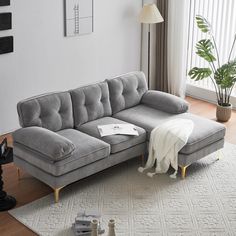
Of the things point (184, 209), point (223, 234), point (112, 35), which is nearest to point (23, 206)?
point (184, 209)

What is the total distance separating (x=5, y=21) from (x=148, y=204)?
2.62 meters

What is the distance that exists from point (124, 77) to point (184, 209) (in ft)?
6.13

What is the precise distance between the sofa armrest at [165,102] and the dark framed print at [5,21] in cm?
177

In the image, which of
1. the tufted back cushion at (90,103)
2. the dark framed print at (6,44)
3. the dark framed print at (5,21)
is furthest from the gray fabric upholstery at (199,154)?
the dark framed print at (5,21)

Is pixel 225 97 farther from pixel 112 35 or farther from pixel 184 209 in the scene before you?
pixel 184 209

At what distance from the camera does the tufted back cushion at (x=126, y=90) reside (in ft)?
19.9

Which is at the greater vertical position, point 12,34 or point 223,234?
point 12,34

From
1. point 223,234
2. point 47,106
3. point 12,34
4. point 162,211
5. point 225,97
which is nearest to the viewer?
point 223,234

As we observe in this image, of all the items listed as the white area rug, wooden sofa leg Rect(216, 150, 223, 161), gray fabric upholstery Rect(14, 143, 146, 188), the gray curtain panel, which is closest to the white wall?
the gray curtain panel

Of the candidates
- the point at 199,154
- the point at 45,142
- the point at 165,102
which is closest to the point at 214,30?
the point at 165,102

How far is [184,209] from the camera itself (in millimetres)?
4988

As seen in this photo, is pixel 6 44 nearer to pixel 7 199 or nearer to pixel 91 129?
pixel 91 129

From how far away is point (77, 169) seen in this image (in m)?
5.07

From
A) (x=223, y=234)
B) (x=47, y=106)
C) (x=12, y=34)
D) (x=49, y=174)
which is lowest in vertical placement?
(x=223, y=234)
